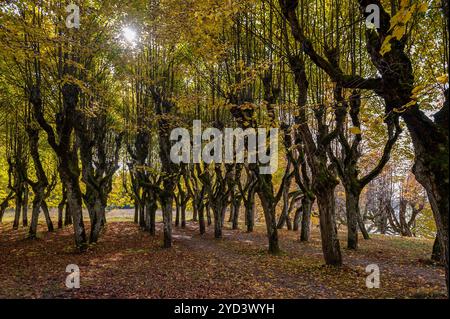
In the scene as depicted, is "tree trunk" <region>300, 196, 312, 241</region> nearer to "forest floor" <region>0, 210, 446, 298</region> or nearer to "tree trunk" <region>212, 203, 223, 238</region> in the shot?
"forest floor" <region>0, 210, 446, 298</region>

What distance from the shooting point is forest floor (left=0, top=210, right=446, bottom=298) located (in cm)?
848

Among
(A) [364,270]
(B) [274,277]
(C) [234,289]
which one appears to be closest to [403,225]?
(A) [364,270]

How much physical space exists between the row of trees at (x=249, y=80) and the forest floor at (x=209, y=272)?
1429 mm

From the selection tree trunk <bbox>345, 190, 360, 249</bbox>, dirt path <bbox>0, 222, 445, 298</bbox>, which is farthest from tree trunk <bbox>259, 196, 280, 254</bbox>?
tree trunk <bbox>345, 190, 360, 249</bbox>

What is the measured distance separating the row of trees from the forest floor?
1.43 metres

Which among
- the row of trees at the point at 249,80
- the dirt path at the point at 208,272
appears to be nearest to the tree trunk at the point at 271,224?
the row of trees at the point at 249,80

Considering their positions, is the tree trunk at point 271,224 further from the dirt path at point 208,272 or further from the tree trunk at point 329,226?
the tree trunk at point 329,226

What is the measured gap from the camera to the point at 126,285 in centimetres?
937

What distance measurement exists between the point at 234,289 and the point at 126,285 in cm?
340

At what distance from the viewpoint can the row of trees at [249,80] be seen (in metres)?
6.57

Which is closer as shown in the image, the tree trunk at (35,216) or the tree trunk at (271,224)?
the tree trunk at (271,224)

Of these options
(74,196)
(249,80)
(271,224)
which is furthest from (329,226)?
(74,196)
